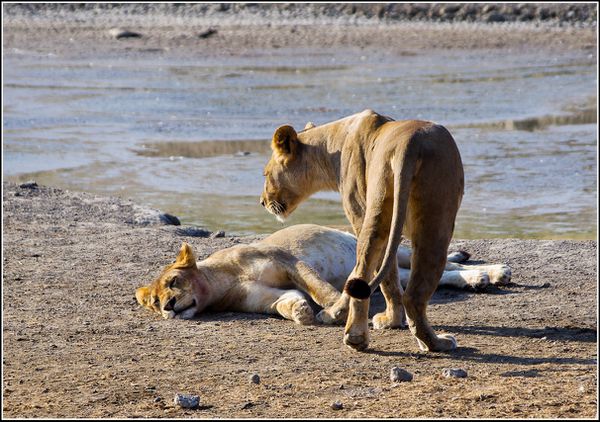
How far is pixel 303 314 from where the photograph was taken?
706cm

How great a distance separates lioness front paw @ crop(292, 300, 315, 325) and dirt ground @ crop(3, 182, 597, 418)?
0.32ft

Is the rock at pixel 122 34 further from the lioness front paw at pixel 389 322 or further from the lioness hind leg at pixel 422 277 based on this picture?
the lioness hind leg at pixel 422 277

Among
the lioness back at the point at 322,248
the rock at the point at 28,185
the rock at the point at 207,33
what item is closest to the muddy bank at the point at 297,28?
the rock at the point at 207,33

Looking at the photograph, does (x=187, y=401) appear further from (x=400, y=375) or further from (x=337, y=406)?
→ (x=400, y=375)

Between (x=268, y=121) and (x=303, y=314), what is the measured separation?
10991mm

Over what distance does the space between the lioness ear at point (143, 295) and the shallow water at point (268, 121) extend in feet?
10.4

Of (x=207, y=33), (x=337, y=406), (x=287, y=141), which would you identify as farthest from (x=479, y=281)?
(x=207, y=33)

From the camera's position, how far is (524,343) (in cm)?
638

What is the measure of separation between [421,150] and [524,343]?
128 centimetres

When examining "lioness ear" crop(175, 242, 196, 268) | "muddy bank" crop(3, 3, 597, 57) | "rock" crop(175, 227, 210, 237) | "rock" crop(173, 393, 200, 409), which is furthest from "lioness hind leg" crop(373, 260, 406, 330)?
"muddy bank" crop(3, 3, 597, 57)

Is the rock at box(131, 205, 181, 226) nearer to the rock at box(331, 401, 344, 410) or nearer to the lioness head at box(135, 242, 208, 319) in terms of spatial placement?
the lioness head at box(135, 242, 208, 319)

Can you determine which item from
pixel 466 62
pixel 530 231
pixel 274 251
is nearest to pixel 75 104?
pixel 466 62

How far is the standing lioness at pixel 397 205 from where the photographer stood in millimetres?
5875

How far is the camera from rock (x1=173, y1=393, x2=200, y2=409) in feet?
17.4
